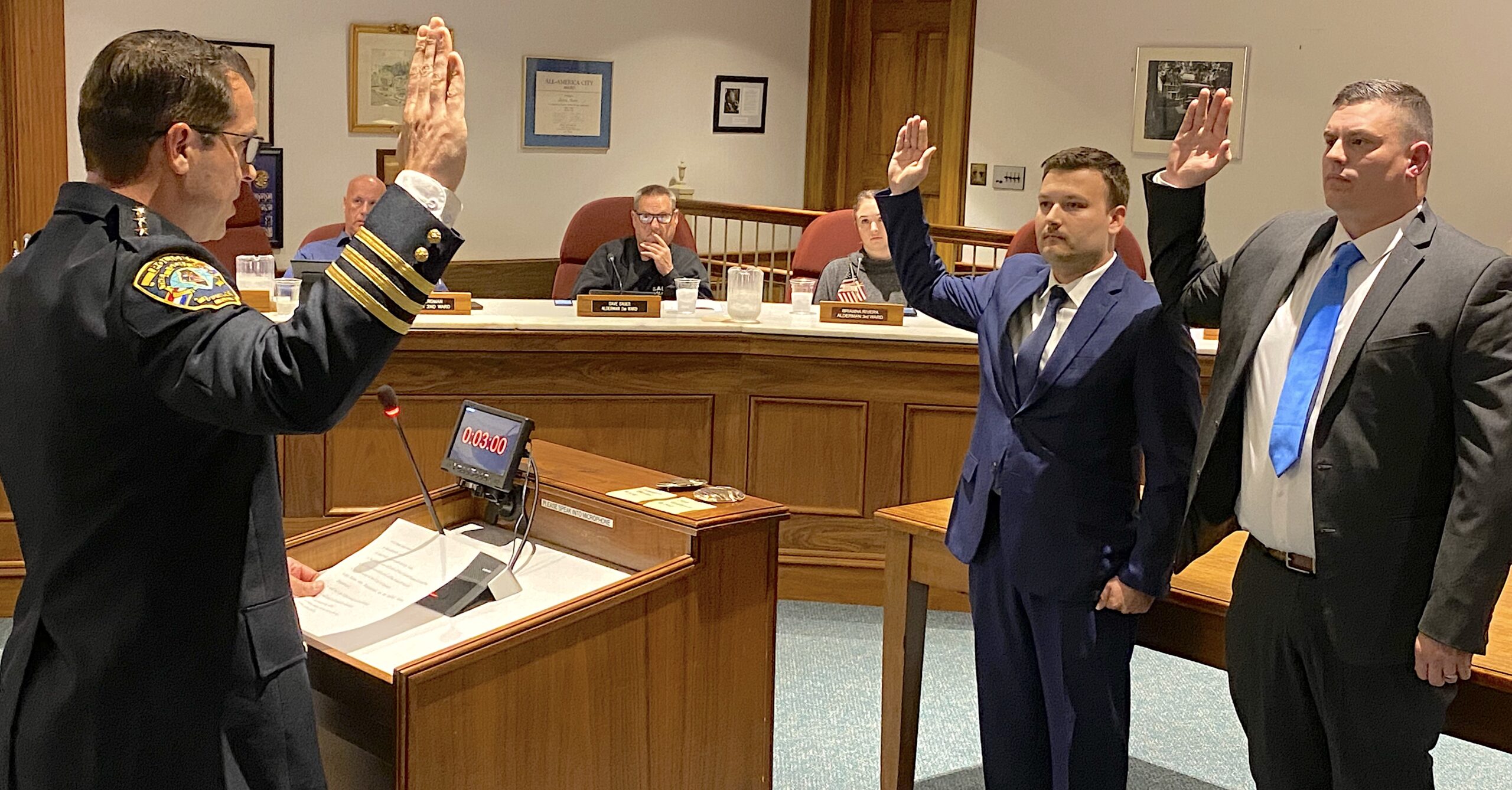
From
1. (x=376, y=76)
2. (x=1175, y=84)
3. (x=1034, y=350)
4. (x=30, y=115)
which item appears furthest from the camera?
(x=1175, y=84)

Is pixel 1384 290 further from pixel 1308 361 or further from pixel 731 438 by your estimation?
pixel 731 438

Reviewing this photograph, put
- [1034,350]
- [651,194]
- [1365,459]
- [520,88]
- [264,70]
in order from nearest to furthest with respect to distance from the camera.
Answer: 1. [1365,459]
2. [1034,350]
3. [651,194]
4. [264,70]
5. [520,88]

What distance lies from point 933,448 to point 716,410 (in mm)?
681

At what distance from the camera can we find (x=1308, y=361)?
207 cm

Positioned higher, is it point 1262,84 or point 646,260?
point 1262,84

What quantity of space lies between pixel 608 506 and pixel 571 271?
336 centimetres

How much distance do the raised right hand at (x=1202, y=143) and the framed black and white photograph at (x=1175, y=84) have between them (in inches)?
212

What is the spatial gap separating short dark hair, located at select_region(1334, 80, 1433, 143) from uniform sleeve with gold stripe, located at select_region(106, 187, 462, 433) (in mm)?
1355

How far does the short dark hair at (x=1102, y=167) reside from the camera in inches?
97.0

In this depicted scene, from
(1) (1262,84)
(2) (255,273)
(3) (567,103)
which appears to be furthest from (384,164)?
(1) (1262,84)

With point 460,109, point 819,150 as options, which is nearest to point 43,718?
point 460,109

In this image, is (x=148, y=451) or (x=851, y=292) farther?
(x=851, y=292)

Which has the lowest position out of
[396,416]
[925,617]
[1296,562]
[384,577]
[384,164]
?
[925,617]

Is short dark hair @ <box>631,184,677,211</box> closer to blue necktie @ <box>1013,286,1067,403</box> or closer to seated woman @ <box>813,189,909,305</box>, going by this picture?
seated woman @ <box>813,189,909,305</box>
